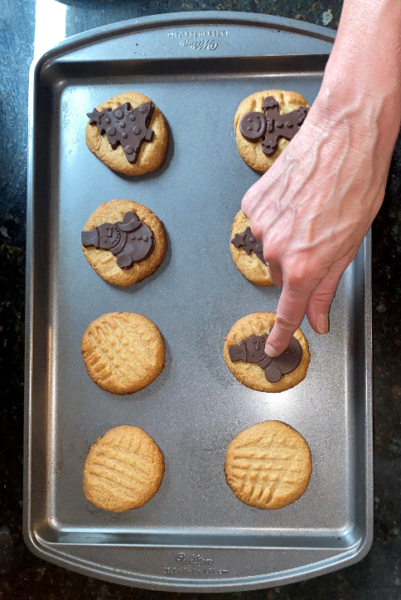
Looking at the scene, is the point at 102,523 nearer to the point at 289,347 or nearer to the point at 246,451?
the point at 246,451

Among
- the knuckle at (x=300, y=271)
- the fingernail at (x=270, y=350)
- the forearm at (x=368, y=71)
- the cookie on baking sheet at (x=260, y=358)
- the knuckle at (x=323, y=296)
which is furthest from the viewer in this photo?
the cookie on baking sheet at (x=260, y=358)

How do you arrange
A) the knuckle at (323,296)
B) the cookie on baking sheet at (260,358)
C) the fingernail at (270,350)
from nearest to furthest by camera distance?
the knuckle at (323,296) → the fingernail at (270,350) → the cookie on baking sheet at (260,358)

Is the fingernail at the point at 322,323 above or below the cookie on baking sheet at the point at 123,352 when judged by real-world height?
above

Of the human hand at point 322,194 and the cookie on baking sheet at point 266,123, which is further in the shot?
the cookie on baking sheet at point 266,123

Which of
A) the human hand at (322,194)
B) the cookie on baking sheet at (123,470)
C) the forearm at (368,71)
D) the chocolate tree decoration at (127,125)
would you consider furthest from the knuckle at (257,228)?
the cookie on baking sheet at (123,470)

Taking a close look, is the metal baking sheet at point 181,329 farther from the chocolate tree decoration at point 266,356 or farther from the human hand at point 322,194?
the human hand at point 322,194

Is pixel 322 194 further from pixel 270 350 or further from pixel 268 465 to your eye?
pixel 268 465

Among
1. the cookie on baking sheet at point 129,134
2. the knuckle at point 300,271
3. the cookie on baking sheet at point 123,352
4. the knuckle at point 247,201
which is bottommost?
the cookie on baking sheet at point 123,352

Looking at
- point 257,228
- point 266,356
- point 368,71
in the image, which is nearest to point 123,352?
point 266,356

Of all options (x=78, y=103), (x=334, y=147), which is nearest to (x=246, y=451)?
(x=334, y=147)
